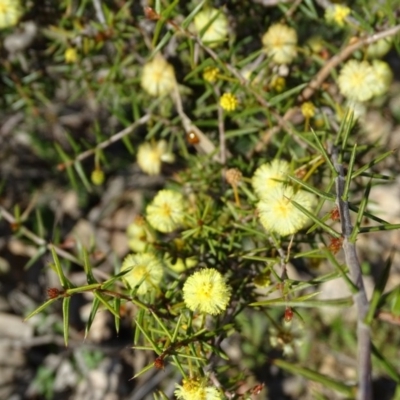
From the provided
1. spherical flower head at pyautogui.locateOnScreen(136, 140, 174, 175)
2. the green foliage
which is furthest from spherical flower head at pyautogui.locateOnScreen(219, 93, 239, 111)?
spherical flower head at pyautogui.locateOnScreen(136, 140, 174, 175)

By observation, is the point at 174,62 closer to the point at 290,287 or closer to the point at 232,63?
the point at 232,63

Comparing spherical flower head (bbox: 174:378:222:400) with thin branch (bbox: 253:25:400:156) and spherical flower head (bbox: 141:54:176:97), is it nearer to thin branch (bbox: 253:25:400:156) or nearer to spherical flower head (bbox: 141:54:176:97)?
thin branch (bbox: 253:25:400:156)

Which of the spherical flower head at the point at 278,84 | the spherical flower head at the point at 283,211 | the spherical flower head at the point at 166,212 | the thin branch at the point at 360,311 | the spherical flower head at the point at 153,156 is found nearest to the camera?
the thin branch at the point at 360,311

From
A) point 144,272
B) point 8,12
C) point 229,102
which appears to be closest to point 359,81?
point 229,102

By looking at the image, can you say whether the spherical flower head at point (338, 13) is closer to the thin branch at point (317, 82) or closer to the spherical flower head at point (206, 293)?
the thin branch at point (317, 82)

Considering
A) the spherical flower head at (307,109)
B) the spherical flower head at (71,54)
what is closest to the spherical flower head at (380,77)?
the spherical flower head at (307,109)

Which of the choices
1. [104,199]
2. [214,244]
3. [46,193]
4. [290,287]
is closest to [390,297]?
[290,287]
